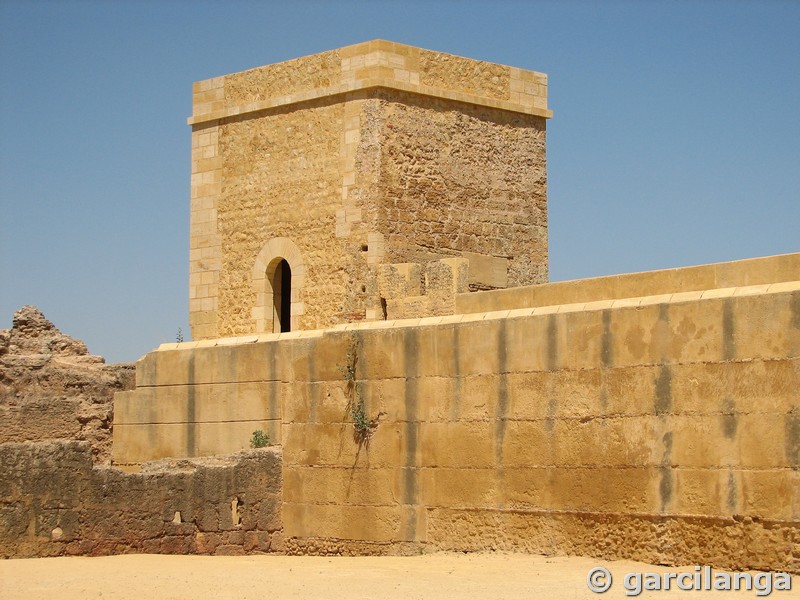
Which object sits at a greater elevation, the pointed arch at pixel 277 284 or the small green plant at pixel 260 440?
the pointed arch at pixel 277 284

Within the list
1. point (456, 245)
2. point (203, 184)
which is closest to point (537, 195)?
point (456, 245)

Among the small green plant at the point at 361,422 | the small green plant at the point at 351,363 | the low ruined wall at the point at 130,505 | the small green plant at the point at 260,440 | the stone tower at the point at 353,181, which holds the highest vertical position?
the stone tower at the point at 353,181

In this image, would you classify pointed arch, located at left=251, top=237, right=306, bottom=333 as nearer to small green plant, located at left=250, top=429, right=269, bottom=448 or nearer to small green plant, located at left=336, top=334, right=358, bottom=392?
small green plant, located at left=250, top=429, right=269, bottom=448

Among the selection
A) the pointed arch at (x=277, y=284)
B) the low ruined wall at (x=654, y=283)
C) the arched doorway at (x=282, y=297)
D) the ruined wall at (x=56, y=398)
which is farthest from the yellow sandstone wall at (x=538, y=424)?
the arched doorway at (x=282, y=297)

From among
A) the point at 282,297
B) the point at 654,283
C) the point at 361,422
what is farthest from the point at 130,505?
the point at 282,297

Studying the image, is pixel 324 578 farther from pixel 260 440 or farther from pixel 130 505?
pixel 260 440

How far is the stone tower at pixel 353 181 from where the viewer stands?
18703 millimetres

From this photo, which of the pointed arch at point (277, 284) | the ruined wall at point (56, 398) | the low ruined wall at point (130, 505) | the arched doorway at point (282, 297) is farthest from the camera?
the arched doorway at point (282, 297)

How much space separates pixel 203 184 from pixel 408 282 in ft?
15.1

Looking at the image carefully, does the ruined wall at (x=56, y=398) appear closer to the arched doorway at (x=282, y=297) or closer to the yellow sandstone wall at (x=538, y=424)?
the yellow sandstone wall at (x=538, y=424)

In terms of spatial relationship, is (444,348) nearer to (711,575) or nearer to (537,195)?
(711,575)

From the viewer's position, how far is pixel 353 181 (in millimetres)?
18703

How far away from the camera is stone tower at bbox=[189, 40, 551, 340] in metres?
18.7

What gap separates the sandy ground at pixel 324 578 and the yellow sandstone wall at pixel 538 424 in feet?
1.44
